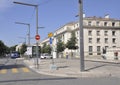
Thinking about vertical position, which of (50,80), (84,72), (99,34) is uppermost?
(99,34)

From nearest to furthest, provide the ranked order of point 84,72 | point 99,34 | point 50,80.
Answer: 1. point 50,80
2. point 84,72
3. point 99,34

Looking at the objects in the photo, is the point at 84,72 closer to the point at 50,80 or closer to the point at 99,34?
the point at 50,80

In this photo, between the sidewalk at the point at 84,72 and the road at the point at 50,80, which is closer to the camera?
the road at the point at 50,80

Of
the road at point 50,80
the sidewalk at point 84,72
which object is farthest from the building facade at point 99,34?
the road at point 50,80

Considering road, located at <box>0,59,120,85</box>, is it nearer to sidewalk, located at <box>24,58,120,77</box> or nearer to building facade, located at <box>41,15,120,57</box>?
sidewalk, located at <box>24,58,120,77</box>

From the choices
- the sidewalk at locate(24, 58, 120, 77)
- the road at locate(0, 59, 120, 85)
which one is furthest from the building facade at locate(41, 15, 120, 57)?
the road at locate(0, 59, 120, 85)

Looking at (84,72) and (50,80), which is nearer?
(50,80)

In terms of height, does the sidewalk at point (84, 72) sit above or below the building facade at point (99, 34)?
below

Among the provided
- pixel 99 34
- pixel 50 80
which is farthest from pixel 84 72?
pixel 99 34

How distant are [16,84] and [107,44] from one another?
312 feet

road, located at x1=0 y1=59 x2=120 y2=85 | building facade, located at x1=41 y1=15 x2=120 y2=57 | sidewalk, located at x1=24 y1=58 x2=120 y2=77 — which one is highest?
building facade, located at x1=41 y1=15 x2=120 y2=57

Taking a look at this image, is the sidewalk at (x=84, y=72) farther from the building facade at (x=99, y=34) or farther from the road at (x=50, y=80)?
the building facade at (x=99, y=34)

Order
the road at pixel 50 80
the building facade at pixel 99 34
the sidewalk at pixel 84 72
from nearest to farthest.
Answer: the road at pixel 50 80
the sidewalk at pixel 84 72
the building facade at pixel 99 34

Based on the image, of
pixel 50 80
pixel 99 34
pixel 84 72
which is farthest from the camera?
pixel 99 34
